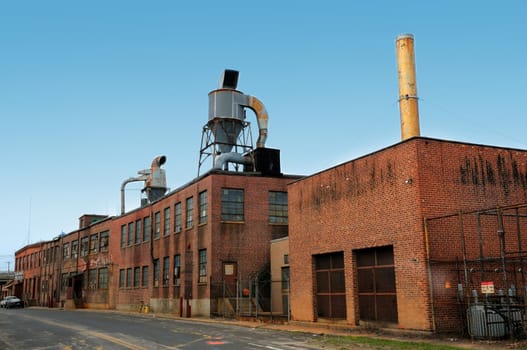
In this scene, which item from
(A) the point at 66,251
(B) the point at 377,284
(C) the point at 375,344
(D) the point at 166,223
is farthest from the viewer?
(A) the point at 66,251

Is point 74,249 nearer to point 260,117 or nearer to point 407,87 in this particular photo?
point 260,117

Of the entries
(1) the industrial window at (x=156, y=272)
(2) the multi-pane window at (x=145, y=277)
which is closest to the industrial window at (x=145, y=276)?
(2) the multi-pane window at (x=145, y=277)

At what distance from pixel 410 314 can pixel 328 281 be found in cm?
A: 577

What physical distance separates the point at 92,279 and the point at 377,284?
4578 centimetres

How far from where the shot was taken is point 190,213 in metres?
39.6

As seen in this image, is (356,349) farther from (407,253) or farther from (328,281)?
(328,281)

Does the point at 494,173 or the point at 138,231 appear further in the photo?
the point at 138,231

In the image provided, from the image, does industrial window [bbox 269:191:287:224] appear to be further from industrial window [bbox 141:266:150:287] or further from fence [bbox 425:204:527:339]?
fence [bbox 425:204:527:339]

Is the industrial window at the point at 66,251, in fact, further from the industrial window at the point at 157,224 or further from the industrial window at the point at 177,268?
the industrial window at the point at 177,268

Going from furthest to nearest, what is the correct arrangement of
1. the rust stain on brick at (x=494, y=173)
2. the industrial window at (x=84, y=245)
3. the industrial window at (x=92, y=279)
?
the industrial window at (x=84, y=245), the industrial window at (x=92, y=279), the rust stain on brick at (x=494, y=173)

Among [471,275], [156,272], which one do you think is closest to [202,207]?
[156,272]

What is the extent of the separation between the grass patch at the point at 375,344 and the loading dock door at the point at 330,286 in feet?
16.0

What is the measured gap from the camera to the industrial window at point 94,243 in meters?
61.2

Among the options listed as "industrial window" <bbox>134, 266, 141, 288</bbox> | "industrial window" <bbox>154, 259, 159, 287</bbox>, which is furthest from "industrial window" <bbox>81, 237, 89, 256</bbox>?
"industrial window" <bbox>154, 259, 159, 287</bbox>
